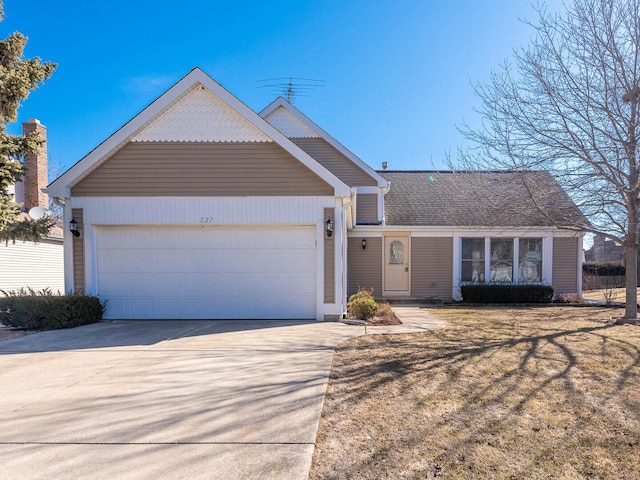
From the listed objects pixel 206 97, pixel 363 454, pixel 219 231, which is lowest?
pixel 363 454

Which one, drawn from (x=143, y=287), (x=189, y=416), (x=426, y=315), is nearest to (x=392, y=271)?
(x=426, y=315)

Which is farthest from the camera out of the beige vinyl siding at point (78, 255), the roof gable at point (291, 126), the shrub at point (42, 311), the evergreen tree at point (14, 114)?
the roof gable at point (291, 126)

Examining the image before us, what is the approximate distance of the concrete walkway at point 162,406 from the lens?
8.89 ft

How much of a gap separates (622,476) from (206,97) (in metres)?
8.78

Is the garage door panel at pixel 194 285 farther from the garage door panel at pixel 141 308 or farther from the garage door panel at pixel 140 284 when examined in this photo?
the garage door panel at pixel 141 308

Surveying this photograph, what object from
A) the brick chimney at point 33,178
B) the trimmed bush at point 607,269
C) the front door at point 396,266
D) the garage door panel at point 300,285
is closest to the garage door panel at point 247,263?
the garage door panel at point 300,285

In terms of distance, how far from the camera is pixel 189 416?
3.47m

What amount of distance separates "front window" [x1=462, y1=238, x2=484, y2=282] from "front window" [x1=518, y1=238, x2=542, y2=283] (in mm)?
1339

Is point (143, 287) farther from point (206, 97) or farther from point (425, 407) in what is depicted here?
point (425, 407)

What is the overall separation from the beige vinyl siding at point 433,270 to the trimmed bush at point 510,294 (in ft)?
2.97

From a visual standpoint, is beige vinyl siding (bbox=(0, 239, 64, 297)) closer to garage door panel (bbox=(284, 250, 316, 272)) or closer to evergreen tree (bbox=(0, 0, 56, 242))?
evergreen tree (bbox=(0, 0, 56, 242))

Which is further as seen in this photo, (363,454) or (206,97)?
(206,97)

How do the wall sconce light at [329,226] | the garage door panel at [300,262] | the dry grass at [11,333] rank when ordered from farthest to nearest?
the garage door panel at [300,262] < the wall sconce light at [329,226] < the dry grass at [11,333]

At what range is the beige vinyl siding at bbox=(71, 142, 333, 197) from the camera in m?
8.45
